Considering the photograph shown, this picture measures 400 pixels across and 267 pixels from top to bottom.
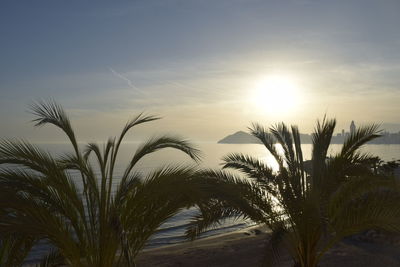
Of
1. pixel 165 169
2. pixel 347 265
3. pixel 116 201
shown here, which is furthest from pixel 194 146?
pixel 347 265

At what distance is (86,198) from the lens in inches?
231

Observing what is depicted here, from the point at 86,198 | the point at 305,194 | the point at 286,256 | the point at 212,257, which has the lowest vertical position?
the point at 212,257

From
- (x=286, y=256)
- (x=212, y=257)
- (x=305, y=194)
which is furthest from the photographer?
(x=212, y=257)

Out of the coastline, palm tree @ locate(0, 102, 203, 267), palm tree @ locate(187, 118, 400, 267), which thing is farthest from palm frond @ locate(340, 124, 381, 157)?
the coastline

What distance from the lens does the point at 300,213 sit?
24.8 ft

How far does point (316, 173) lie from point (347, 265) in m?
6.30

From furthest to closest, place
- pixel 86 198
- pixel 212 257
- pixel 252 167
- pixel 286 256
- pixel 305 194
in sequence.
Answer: pixel 212 257, pixel 286 256, pixel 252 167, pixel 305 194, pixel 86 198

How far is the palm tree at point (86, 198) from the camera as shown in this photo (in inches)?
198

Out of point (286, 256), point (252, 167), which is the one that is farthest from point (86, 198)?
point (286, 256)

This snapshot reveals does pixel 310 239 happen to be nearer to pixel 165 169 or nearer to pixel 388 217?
pixel 388 217

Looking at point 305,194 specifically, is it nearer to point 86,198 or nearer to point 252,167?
point 252,167

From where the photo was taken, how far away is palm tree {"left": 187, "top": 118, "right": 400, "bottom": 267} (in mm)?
7547

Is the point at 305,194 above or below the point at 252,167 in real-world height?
below

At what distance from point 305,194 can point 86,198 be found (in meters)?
4.44
